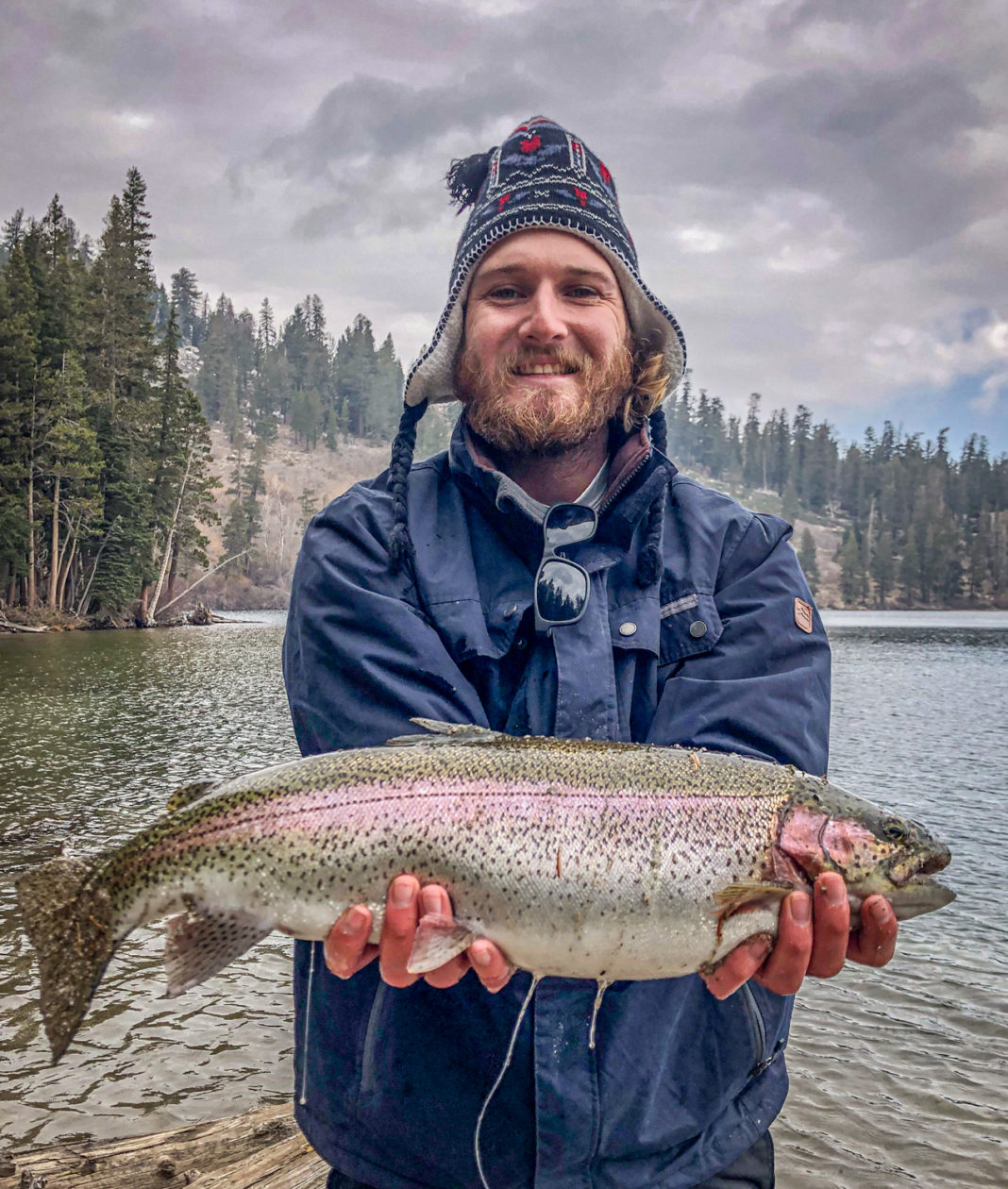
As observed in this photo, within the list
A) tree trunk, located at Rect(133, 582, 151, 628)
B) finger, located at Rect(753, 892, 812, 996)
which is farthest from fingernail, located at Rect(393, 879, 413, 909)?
tree trunk, located at Rect(133, 582, 151, 628)

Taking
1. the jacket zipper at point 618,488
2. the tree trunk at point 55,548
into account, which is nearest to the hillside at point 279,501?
the tree trunk at point 55,548

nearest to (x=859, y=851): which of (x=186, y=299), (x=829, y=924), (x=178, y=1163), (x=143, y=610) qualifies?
(x=829, y=924)

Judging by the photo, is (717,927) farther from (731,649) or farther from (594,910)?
(731,649)

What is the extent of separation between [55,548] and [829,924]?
4495 centimetres

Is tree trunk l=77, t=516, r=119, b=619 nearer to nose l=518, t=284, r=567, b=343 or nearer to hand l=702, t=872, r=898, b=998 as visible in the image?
nose l=518, t=284, r=567, b=343

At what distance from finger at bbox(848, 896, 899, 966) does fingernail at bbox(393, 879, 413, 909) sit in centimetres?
128

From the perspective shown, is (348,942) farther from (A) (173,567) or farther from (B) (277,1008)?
(A) (173,567)

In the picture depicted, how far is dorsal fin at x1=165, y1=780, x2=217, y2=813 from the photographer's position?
2.88 m

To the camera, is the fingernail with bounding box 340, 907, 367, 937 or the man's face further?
the man's face

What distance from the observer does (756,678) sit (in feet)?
9.34

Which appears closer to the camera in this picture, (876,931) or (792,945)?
(792,945)

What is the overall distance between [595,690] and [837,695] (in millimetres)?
28019

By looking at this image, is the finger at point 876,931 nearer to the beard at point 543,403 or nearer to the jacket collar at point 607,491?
the jacket collar at point 607,491

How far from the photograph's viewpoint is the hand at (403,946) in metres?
2.44
